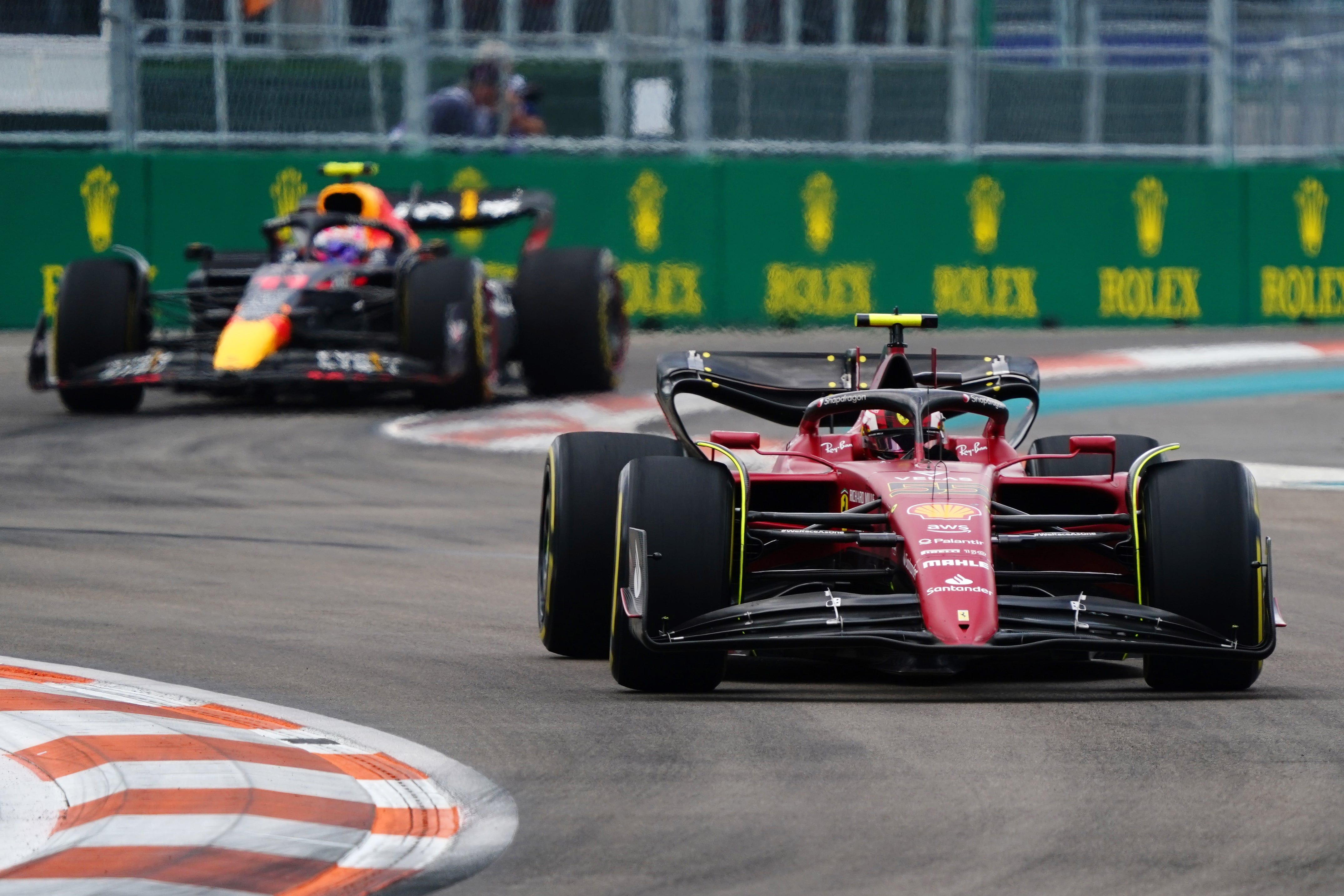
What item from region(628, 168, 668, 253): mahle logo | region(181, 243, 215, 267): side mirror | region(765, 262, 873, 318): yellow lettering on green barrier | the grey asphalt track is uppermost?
region(628, 168, 668, 253): mahle logo

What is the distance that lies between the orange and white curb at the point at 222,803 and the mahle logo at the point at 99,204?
45.2ft

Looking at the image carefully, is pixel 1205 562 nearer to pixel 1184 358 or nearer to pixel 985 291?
pixel 1184 358

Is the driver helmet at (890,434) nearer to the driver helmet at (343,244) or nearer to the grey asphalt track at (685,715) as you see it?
the grey asphalt track at (685,715)

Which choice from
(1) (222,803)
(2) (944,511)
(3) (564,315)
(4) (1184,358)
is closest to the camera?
(1) (222,803)

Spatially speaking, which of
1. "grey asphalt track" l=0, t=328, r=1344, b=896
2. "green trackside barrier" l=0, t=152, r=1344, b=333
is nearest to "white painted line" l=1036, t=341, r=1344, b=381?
"green trackside barrier" l=0, t=152, r=1344, b=333

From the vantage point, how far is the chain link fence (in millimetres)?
19344

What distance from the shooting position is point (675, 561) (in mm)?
6312

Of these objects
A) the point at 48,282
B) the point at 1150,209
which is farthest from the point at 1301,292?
the point at 48,282

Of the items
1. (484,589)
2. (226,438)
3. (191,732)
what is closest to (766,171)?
(226,438)

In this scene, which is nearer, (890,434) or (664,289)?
(890,434)

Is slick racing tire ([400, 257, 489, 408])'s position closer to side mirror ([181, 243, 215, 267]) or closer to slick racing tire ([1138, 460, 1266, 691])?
side mirror ([181, 243, 215, 267])

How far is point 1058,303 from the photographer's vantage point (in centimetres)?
2112

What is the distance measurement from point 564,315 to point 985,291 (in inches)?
240

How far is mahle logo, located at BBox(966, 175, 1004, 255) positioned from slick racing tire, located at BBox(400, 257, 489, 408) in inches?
281
